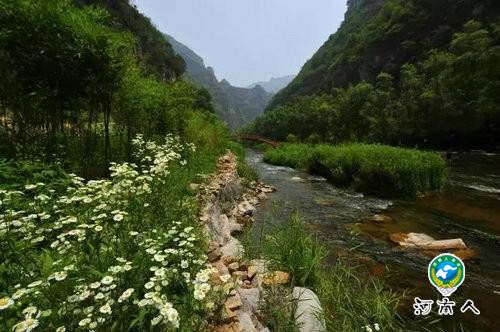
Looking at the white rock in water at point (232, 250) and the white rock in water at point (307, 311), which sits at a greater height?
the white rock in water at point (307, 311)

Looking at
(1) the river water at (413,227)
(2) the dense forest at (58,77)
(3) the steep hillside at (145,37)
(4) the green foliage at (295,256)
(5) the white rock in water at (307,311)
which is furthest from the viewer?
(3) the steep hillside at (145,37)

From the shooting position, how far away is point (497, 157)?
2875 cm

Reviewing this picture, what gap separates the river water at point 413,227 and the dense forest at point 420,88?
20.1 metres

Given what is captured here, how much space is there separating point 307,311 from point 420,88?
1792 inches

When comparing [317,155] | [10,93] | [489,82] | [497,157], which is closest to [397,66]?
[489,82]

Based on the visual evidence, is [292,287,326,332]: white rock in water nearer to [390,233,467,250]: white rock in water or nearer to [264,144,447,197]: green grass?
[390,233,467,250]: white rock in water

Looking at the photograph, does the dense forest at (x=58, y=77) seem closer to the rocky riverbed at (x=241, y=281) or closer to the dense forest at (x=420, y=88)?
the rocky riverbed at (x=241, y=281)

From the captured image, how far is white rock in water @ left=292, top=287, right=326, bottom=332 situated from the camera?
4896mm

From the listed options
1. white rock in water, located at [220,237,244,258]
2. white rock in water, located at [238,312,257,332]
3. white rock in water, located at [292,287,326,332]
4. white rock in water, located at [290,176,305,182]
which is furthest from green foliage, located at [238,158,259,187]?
white rock in water, located at [238,312,257,332]

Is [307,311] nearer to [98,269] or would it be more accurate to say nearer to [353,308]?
[353,308]

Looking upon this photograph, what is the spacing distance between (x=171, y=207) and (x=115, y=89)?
4.01 meters

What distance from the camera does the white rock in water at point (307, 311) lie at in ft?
16.1

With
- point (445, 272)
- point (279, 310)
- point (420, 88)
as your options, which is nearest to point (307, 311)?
point (279, 310)

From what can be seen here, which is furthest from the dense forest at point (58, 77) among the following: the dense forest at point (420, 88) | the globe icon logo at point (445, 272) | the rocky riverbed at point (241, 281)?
the dense forest at point (420, 88)
